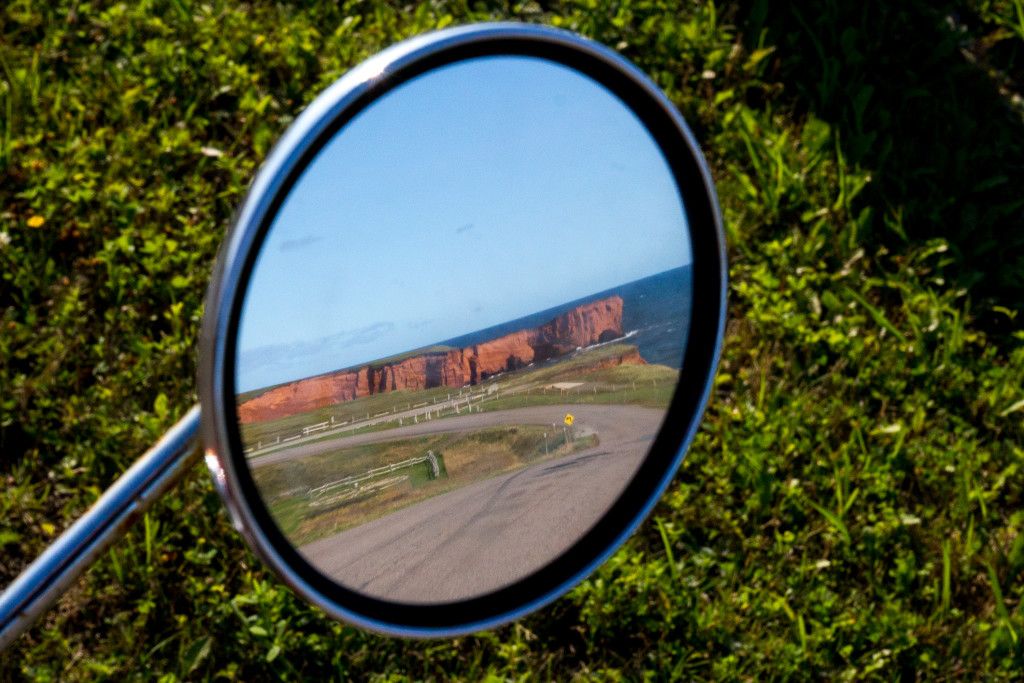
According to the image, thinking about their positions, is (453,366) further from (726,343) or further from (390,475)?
(726,343)

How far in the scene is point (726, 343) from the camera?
11.2 ft

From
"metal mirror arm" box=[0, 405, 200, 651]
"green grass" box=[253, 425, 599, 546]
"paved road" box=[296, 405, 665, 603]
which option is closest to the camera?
"metal mirror arm" box=[0, 405, 200, 651]

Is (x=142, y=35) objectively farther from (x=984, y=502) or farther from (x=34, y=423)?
(x=984, y=502)

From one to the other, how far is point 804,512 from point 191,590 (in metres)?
2.06

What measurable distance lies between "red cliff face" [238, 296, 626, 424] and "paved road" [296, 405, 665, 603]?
0.09 m

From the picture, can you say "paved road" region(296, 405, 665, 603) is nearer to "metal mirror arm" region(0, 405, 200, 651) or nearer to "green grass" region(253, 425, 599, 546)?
"green grass" region(253, 425, 599, 546)

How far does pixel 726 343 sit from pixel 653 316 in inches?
71.3

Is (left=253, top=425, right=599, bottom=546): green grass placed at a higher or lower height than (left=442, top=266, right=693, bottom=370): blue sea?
lower

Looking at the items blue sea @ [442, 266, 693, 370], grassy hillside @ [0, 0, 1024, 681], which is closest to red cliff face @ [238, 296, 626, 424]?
blue sea @ [442, 266, 693, 370]

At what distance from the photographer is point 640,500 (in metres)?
1.80

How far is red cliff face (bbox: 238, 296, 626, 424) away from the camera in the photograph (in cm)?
118

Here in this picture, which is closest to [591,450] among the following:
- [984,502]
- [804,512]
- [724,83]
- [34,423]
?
[804,512]

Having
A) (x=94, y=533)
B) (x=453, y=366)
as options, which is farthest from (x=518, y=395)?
(x=94, y=533)

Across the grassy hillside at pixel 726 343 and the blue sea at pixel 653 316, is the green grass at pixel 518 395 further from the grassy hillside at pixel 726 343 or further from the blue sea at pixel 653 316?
the grassy hillside at pixel 726 343
